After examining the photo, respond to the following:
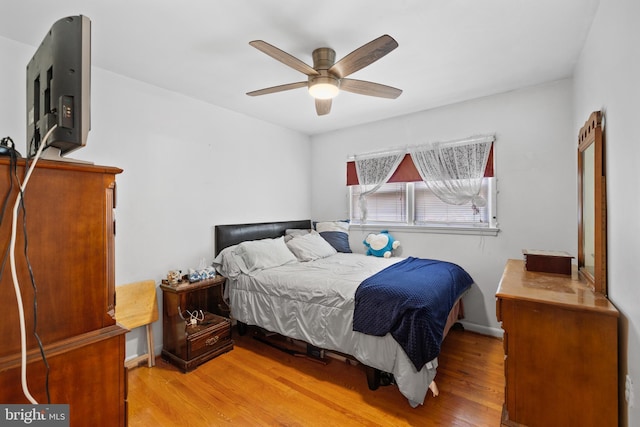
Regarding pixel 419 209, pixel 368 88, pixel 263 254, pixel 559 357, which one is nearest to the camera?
pixel 559 357

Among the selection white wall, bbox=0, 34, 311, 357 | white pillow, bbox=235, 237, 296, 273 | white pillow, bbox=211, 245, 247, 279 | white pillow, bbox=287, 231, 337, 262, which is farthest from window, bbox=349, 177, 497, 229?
white pillow, bbox=211, 245, 247, 279

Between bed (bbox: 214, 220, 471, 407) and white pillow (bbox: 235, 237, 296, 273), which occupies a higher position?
white pillow (bbox: 235, 237, 296, 273)

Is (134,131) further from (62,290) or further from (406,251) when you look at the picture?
(406,251)

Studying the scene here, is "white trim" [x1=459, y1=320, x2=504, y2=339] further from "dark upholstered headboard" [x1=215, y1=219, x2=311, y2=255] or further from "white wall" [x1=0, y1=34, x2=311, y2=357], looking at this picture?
"white wall" [x1=0, y1=34, x2=311, y2=357]

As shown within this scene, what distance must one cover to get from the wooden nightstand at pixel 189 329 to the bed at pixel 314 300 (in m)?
0.25

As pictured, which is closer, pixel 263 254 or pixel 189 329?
pixel 189 329

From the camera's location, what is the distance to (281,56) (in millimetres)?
1854

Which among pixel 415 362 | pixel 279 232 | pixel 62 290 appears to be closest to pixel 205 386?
pixel 415 362

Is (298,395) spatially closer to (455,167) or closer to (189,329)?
(189,329)

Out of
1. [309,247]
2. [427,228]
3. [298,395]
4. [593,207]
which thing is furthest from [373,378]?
[427,228]

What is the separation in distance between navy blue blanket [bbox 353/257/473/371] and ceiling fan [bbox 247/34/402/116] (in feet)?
5.02

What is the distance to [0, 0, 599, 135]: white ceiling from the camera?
175cm

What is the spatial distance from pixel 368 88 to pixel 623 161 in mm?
1580

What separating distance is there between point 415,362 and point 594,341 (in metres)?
0.93
